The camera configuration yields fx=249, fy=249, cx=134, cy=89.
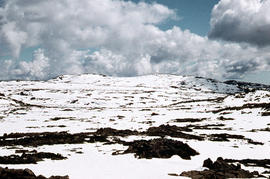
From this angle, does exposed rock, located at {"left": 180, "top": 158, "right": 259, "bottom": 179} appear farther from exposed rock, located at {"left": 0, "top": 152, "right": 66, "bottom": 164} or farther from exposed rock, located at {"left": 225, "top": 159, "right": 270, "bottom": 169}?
exposed rock, located at {"left": 0, "top": 152, "right": 66, "bottom": 164}

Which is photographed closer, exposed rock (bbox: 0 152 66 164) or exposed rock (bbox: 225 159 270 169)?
exposed rock (bbox: 0 152 66 164)

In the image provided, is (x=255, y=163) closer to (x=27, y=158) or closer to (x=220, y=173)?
(x=220, y=173)

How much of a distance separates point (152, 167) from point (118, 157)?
12.1ft

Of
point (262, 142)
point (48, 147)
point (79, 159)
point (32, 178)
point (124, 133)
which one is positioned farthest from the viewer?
point (124, 133)

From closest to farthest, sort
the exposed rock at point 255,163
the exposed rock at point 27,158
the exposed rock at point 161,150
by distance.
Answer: the exposed rock at point 27,158 < the exposed rock at point 255,163 < the exposed rock at point 161,150

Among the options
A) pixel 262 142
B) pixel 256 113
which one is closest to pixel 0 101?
pixel 256 113

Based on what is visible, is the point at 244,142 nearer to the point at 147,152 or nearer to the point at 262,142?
the point at 262,142

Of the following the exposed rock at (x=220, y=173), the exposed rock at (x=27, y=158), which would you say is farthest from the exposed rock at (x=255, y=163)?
the exposed rock at (x=27, y=158)

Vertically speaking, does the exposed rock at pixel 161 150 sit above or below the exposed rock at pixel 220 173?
above

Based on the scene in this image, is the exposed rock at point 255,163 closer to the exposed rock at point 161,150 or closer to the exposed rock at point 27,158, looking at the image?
the exposed rock at point 161,150

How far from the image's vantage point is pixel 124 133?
3114 centimetres

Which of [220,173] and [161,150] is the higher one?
[161,150]

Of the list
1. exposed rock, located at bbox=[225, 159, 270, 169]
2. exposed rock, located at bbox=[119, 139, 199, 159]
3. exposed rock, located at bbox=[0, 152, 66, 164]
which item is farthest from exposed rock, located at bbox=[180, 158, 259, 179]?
exposed rock, located at bbox=[0, 152, 66, 164]

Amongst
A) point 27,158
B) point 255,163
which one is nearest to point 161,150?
point 255,163
